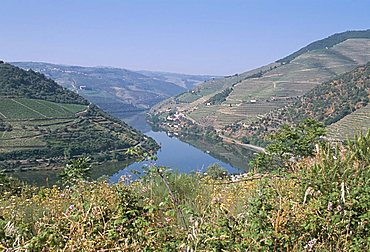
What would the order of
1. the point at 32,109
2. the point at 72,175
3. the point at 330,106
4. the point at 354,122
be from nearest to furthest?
the point at 72,175, the point at 354,122, the point at 330,106, the point at 32,109

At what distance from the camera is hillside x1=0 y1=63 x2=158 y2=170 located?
181ft

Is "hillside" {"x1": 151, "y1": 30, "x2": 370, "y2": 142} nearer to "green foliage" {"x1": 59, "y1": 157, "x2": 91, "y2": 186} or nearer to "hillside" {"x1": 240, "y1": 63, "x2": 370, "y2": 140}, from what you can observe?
"hillside" {"x1": 240, "y1": 63, "x2": 370, "y2": 140}

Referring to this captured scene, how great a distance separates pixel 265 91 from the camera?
10894 cm

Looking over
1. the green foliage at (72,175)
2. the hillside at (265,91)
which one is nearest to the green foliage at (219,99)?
the hillside at (265,91)

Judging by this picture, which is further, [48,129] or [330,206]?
[48,129]

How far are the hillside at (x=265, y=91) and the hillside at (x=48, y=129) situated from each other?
82.1 feet

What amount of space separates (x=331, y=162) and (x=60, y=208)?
2105 millimetres

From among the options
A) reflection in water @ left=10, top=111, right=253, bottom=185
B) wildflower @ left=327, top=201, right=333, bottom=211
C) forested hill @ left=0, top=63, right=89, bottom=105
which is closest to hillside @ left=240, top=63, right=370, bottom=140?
reflection in water @ left=10, top=111, right=253, bottom=185

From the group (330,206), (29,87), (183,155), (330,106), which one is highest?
(330,206)

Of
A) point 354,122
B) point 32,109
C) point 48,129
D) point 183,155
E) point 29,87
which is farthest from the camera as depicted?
point 29,87

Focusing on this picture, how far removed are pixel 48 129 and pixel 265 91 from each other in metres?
60.9

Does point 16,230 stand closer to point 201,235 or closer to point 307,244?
point 201,235

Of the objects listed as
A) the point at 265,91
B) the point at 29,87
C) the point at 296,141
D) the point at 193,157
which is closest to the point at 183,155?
the point at 193,157

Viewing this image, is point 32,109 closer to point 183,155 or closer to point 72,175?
point 183,155
